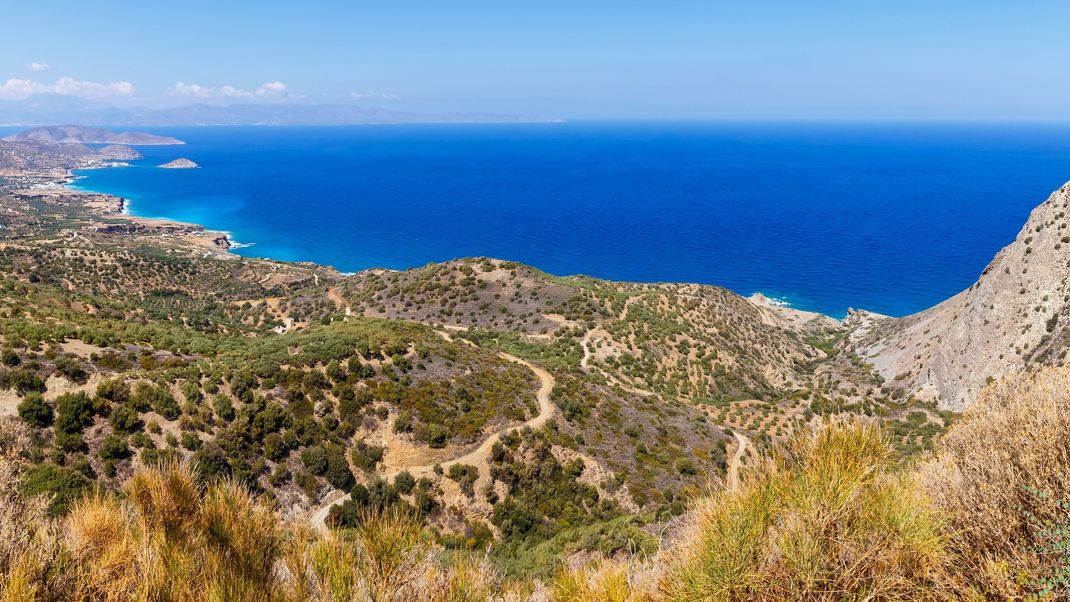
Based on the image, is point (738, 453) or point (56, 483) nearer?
point (56, 483)

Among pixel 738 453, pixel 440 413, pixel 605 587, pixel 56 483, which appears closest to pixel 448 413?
pixel 440 413

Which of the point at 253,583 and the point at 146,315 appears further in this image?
the point at 146,315

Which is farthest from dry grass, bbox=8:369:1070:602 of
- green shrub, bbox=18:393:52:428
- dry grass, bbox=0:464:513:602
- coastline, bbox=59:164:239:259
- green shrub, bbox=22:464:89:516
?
coastline, bbox=59:164:239:259

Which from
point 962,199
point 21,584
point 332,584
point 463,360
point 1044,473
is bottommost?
point 463,360

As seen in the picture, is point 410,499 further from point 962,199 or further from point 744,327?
point 962,199

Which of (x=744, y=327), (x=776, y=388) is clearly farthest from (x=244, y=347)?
(x=744, y=327)

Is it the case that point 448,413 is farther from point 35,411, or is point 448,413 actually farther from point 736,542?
point 736,542

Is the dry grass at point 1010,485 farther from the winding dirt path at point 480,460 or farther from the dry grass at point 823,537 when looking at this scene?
the winding dirt path at point 480,460

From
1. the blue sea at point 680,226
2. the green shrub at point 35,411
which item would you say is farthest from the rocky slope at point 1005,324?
the blue sea at point 680,226
